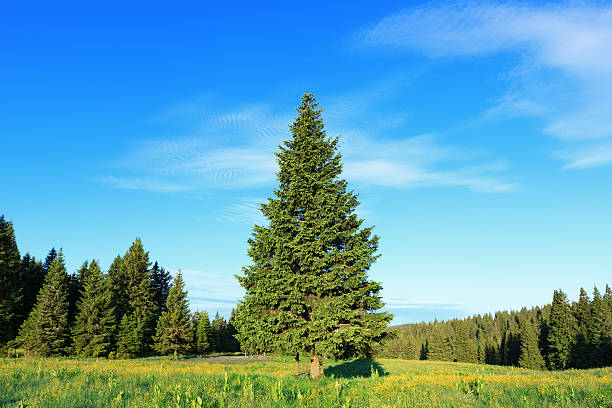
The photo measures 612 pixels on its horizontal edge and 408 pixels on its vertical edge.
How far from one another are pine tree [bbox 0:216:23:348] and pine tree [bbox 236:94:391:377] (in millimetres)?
46627

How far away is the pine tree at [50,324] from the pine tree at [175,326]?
12.0 meters

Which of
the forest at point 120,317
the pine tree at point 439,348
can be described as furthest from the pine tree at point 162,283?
the pine tree at point 439,348

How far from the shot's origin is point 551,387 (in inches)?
420

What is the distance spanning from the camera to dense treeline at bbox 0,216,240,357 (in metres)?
45.6

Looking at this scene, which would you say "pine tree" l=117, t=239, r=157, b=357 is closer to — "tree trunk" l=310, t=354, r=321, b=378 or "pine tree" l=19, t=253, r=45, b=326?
"pine tree" l=19, t=253, r=45, b=326

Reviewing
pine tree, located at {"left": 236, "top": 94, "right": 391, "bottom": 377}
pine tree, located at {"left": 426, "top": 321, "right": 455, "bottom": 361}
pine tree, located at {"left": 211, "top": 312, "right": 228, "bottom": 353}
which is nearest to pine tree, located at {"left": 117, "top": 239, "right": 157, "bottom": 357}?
pine tree, located at {"left": 211, "top": 312, "right": 228, "bottom": 353}

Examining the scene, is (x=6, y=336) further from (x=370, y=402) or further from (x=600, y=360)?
(x=600, y=360)

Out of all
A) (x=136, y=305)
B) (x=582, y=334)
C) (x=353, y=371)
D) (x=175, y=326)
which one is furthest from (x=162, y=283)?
(x=582, y=334)

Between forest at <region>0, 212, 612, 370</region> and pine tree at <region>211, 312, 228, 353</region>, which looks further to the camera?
pine tree at <region>211, 312, 228, 353</region>

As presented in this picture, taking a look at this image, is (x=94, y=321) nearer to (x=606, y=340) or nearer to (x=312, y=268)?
(x=312, y=268)

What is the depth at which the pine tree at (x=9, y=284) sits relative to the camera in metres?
46.5

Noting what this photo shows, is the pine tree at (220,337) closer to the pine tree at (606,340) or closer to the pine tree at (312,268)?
the pine tree at (312,268)

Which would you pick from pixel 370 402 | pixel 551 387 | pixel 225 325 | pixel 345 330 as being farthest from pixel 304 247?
pixel 225 325

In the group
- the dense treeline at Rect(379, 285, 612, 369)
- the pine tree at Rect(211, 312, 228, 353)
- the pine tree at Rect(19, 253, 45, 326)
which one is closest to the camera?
the pine tree at Rect(19, 253, 45, 326)
